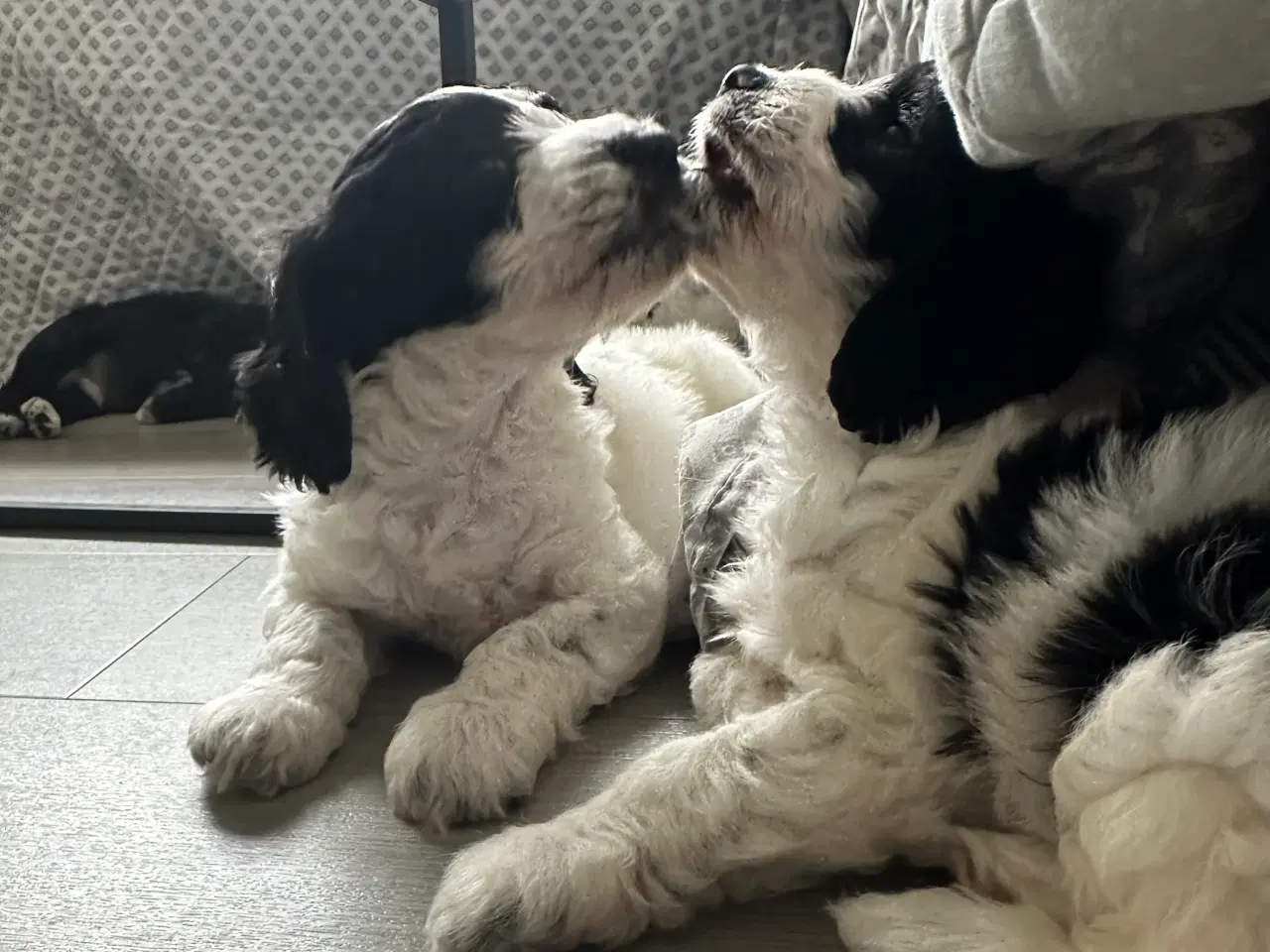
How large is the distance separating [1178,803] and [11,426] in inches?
144

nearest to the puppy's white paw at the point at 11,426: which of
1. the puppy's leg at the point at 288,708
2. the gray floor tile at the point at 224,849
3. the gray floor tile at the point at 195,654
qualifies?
the gray floor tile at the point at 195,654

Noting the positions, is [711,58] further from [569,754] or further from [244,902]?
[244,902]

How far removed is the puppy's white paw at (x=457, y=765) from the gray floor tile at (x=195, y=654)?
49 cm

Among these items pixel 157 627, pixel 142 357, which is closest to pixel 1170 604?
pixel 157 627

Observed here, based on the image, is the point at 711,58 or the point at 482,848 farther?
the point at 711,58

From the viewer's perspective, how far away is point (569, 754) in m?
1.34

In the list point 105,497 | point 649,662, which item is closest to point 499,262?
point 649,662

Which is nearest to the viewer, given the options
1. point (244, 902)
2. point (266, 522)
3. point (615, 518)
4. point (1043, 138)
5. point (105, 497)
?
point (1043, 138)

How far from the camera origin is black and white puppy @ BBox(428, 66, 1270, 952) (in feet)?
2.65

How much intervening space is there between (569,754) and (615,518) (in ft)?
1.43

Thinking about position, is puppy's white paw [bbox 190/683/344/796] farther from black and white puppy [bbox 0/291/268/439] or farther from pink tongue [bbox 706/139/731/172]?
black and white puppy [bbox 0/291/268/439]

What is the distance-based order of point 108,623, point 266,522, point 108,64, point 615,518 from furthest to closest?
1. point 108,64
2. point 266,522
3. point 108,623
4. point 615,518

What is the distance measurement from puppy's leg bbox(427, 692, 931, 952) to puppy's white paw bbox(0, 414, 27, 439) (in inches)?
123

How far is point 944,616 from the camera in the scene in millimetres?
1042
